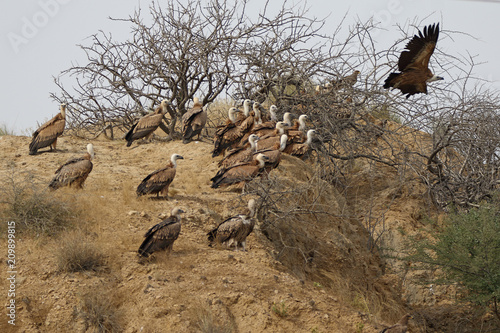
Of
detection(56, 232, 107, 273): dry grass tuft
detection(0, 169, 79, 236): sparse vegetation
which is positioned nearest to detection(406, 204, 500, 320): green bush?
detection(56, 232, 107, 273): dry grass tuft

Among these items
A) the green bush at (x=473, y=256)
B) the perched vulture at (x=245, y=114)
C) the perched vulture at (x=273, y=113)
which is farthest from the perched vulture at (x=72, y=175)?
the green bush at (x=473, y=256)

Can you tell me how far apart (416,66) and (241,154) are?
343 centimetres

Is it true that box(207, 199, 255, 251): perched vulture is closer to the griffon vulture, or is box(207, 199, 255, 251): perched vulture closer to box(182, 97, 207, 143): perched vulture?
the griffon vulture

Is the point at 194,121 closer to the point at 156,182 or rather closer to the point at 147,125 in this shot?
the point at 147,125

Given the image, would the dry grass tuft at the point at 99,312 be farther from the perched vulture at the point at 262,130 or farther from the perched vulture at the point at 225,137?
the perched vulture at the point at 262,130

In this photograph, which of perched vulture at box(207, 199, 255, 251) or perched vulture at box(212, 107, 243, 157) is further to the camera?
perched vulture at box(212, 107, 243, 157)

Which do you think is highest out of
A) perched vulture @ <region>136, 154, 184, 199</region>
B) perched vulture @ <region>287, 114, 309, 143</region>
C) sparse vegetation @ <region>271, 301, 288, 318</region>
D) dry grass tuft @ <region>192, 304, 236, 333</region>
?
perched vulture @ <region>287, 114, 309, 143</region>

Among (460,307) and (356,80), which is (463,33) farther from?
(460,307)

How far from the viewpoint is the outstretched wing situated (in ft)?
30.5

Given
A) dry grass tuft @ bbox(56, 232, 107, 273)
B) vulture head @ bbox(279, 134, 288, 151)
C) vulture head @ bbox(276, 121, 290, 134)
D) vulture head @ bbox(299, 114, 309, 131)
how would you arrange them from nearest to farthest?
dry grass tuft @ bbox(56, 232, 107, 273), vulture head @ bbox(279, 134, 288, 151), vulture head @ bbox(276, 121, 290, 134), vulture head @ bbox(299, 114, 309, 131)

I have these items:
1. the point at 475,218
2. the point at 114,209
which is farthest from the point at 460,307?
the point at 114,209

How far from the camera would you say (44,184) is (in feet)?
31.6

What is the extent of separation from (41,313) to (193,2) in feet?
28.7

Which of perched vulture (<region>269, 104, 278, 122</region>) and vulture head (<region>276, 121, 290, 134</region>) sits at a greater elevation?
perched vulture (<region>269, 104, 278, 122</region>)
